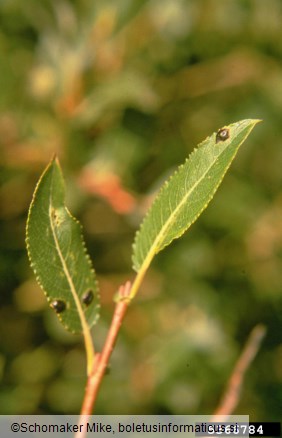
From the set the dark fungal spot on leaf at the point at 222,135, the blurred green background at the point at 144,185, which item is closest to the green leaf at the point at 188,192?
the dark fungal spot on leaf at the point at 222,135

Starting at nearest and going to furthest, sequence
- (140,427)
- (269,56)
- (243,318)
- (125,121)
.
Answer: (140,427) < (125,121) < (243,318) < (269,56)

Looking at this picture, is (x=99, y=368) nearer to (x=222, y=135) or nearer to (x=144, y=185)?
(x=222, y=135)

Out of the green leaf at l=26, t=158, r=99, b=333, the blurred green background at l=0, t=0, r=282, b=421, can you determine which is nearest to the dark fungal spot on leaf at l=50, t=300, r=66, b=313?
the green leaf at l=26, t=158, r=99, b=333

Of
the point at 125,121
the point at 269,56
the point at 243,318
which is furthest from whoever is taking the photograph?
the point at 269,56

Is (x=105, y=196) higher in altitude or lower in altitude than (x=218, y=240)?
higher

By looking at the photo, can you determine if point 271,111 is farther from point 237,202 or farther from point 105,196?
point 105,196

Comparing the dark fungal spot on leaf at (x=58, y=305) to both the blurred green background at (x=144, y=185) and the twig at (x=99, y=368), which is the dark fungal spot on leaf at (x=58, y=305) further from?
the blurred green background at (x=144, y=185)

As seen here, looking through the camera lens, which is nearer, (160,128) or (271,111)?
(160,128)

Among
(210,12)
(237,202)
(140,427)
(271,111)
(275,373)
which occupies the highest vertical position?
(210,12)

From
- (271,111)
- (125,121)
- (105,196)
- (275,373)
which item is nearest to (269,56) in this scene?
(271,111)

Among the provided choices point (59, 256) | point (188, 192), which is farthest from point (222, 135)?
point (59, 256)
